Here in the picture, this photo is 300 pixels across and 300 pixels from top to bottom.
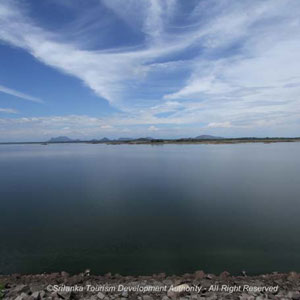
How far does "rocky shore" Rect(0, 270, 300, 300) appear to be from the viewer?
4567 millimetres

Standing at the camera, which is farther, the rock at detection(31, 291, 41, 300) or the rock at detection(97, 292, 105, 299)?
the rock at detection(97, 292, 105, 299)

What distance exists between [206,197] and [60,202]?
28.5 feet

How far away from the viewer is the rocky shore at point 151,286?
457 cm

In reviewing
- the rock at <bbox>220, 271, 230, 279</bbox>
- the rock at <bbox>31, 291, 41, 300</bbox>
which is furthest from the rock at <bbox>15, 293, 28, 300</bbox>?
the rock at <bbox>220, 271, 230, 279</bbox>

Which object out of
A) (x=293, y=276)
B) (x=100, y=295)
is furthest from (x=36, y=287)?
(x=293, y=276)

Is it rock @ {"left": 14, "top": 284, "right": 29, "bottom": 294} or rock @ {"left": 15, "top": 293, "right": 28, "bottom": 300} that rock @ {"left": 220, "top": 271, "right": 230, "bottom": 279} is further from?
rock @ {"left": 14, "top": 284, "right": 29, "bottom": 294}

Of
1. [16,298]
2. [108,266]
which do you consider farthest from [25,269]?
[108,266]

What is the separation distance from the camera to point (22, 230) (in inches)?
337

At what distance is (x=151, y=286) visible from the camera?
500 centimetres

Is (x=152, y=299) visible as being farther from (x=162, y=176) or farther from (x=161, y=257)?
(x=162, y=176)

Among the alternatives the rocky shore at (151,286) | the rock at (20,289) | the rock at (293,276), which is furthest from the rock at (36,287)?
the rock at (293,276)
